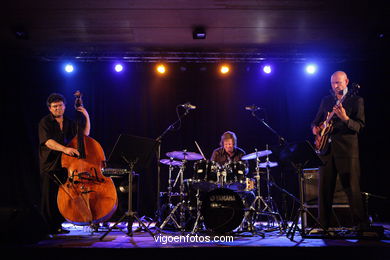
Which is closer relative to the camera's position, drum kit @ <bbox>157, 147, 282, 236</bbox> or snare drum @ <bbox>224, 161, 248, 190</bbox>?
drum kit @ <bbox>157, 147, 282, 236</bbox>

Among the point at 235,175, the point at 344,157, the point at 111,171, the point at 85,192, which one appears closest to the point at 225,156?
the point at 235,175

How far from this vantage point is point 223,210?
5.32 metres

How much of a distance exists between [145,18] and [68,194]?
3.16 meters

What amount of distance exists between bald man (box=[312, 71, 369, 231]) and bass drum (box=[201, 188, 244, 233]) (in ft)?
3.59

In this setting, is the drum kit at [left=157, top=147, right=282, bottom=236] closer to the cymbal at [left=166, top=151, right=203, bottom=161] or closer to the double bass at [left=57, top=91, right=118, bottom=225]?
the cymbal at [left=166, top=151, right=203, bottom=161]

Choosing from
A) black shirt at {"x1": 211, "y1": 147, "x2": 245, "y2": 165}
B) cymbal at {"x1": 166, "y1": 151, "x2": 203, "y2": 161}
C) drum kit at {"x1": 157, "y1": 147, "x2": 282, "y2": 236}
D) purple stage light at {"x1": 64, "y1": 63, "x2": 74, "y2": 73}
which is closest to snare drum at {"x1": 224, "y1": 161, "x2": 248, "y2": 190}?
drum kit at {"x1": 157, "y1": 147, "x2": 282, "y2": 236}

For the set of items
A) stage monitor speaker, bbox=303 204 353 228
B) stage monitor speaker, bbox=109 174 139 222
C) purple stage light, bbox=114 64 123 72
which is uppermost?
purple stage light, bbox=114 64 123 72

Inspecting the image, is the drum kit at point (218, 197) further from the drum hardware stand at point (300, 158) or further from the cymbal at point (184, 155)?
the drum hardware stand at point (300, 158)

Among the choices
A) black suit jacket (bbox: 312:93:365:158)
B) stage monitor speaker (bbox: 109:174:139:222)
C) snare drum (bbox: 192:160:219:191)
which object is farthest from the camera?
stage monitor speaker (bbox: 109:174:139:222)

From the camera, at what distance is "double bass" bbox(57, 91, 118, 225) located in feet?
16.0

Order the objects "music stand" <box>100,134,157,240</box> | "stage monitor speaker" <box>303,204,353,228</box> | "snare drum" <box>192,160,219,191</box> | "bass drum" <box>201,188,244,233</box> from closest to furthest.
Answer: "music stand" <box>100,134,157,240</box>
"bass drum" <box>201,188,244,233</box>
"snare drum" <box>192,160,219,191</box>
"stage monitor speaker" <box>303,204,353,228</box>

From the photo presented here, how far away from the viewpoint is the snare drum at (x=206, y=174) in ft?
18.5

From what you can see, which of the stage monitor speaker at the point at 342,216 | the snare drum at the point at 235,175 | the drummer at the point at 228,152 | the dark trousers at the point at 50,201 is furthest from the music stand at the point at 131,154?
the stage monitor speaker at the point at 342,216

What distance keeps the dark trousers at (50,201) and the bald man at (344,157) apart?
351 cm
